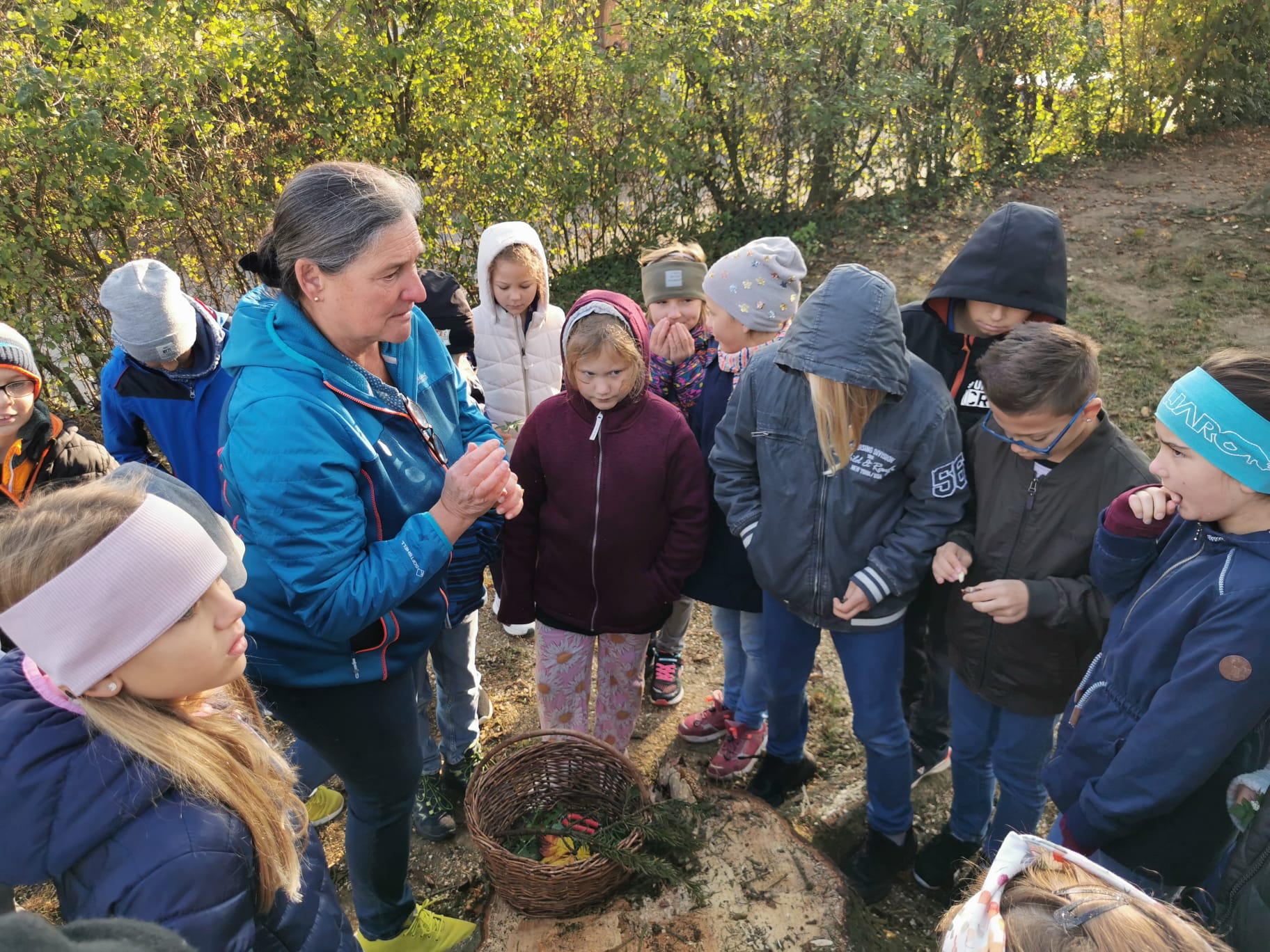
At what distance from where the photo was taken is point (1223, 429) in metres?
1.60

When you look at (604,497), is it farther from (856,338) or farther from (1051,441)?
(1051,441)

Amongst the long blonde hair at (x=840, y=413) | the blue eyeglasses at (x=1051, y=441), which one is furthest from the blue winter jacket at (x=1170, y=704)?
the long blonde hair at (x=840, y=413)

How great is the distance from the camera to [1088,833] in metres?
1.87

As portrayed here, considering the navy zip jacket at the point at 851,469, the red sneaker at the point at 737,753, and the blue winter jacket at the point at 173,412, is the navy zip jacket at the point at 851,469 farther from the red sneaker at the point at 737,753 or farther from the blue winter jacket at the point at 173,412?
the blue winter jacket at the point at 173,412

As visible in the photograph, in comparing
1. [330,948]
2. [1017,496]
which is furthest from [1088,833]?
[330,948]

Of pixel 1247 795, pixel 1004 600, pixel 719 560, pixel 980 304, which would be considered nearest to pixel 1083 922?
pixel 1247 795

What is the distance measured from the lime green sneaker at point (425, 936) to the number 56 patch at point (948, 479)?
78.1 inches

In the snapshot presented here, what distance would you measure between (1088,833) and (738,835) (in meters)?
1.06

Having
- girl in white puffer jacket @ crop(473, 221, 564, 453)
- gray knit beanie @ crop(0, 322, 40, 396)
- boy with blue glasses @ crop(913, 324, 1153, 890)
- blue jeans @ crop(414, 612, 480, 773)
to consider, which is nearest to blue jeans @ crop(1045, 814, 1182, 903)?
→ boy with blue glasses @ crop(913, 324, 1153, 890)

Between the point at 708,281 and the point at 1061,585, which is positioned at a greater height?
the point at 708,281

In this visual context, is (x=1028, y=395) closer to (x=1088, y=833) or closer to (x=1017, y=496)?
(x=1017, y=496)

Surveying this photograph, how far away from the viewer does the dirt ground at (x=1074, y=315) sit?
284 cm

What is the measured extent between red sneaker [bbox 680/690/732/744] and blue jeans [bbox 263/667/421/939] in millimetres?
1355

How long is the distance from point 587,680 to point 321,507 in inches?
58.1
